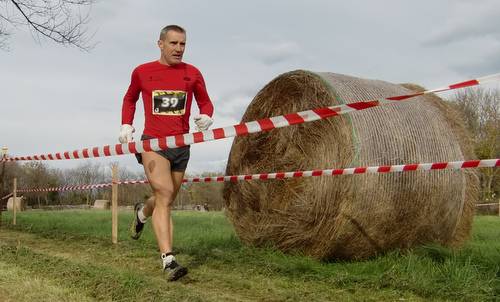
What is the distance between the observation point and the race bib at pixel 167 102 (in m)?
4.30

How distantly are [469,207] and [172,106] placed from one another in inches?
163

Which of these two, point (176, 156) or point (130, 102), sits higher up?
point (130, 102)

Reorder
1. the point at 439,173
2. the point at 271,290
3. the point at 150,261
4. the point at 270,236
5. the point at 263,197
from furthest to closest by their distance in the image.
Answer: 1. the point at 263,197
2. the point at 270,236
3. the point at 439,173
4. the point at 150,261
5. the point at 271,290

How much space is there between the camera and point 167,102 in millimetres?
4305

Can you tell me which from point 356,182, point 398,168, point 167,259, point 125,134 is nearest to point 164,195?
point 167,259

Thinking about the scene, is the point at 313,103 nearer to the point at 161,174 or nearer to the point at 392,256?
the point at 392,256

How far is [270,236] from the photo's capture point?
19.6 feet

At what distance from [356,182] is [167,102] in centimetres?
195

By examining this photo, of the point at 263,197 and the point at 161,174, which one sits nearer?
the point at 161,174

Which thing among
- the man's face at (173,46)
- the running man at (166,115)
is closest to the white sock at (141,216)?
the running man at (166,115)

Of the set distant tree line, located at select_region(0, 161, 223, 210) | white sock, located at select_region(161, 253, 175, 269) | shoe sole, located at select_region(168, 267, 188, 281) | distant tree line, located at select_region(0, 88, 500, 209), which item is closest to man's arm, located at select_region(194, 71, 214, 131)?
white sock, located at select_region(161, 253, 175, 269)

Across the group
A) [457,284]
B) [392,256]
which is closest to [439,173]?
[392,256]

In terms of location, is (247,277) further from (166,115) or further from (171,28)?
(171,28)

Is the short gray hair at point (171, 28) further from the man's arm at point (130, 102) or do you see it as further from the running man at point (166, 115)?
the man's arm at point (130, 102)
